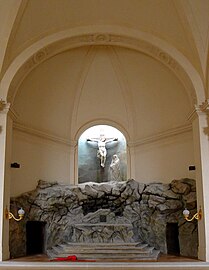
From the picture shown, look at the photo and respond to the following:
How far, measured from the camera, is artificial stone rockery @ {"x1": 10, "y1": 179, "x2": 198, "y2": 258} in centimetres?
1280

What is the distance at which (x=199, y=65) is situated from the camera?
11492 millimetres

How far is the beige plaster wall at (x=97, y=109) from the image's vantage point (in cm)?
1359

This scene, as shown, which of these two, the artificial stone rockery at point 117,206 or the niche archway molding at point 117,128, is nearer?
the artificial stone rockery at point 117,206

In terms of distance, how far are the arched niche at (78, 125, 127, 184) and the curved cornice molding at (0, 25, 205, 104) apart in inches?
156

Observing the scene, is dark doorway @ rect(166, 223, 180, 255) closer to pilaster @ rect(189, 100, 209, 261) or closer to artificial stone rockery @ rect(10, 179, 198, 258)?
artificial stone rockery @ rect(10, 179, 198, 258)

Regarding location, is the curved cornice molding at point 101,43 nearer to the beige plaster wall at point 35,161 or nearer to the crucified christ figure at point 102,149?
the beige plaster wall at point 35,161

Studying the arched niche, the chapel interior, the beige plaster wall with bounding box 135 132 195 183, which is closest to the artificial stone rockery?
the chapel interior

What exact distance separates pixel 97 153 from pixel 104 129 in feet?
3.23

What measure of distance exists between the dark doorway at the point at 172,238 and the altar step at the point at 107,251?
1.21 meters

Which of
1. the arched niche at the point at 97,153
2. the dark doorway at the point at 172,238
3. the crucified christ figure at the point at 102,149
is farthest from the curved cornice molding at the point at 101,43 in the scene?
the dark doorway at the point at 172,238

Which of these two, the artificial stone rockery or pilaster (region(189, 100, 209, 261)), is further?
the artificial stone rockery

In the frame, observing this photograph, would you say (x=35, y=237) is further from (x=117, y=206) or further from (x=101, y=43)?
(x=101, y=43)

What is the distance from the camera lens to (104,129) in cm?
1580

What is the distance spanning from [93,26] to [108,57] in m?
2.24
